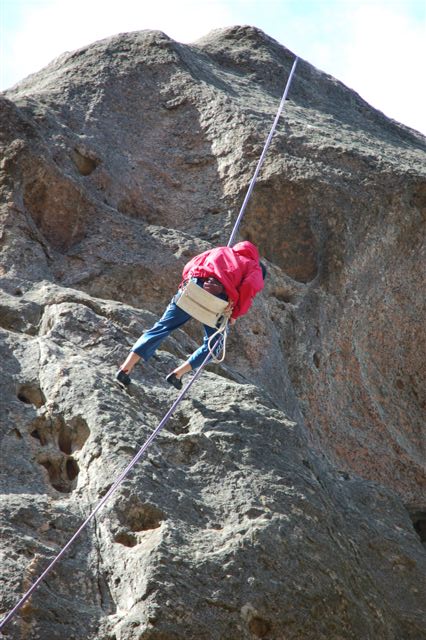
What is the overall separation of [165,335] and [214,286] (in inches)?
21.1

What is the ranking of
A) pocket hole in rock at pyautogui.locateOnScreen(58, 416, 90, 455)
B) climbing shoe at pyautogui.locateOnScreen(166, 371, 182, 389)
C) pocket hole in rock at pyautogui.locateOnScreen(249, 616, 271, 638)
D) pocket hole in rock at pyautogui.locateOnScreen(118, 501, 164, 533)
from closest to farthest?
pocket hole in rock at pyautogui.locateOnScreen(249, 616, 271, 638) < pocket hole in rock at pyautogui.locateOnScreen(118, 501, 164, 533) < pocket hole in rock at pyautogui.locateOnScreen(58, 416, 90, 455) < climbing shoe at pyautogui.locateOnScreen(166, 371, 182, 389)

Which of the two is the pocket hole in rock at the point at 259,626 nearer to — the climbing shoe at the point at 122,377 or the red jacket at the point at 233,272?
the climbing shoe at the point at 122,377

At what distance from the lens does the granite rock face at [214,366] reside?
6.93m

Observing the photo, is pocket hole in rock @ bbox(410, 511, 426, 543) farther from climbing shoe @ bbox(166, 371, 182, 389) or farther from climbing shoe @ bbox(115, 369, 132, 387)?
climbing shoe @ bbox(115, 369, 132, 387)

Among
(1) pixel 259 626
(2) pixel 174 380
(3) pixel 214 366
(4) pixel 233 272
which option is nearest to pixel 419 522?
(3) pixel 214 366

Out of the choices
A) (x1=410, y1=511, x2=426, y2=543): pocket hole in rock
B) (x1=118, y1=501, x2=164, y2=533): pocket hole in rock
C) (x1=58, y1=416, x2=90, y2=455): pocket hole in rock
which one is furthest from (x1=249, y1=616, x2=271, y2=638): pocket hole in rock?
(x1=410, y1=511, x2=426, y2=543): pocket hole in rock

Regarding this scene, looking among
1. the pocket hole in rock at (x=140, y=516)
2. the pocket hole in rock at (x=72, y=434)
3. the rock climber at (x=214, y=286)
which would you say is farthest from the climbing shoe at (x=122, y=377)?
the pocket hole in rock at (x=140, y=516)

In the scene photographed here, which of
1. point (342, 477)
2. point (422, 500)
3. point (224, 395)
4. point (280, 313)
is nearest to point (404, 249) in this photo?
point (280, 313)

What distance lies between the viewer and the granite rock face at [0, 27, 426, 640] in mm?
6926

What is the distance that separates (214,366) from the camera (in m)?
9.31

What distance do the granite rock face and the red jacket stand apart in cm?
74

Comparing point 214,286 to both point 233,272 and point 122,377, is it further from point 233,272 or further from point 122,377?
point 122,377

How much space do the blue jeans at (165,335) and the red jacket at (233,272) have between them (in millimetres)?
285

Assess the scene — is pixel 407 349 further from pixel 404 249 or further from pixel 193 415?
pixel 193 415
